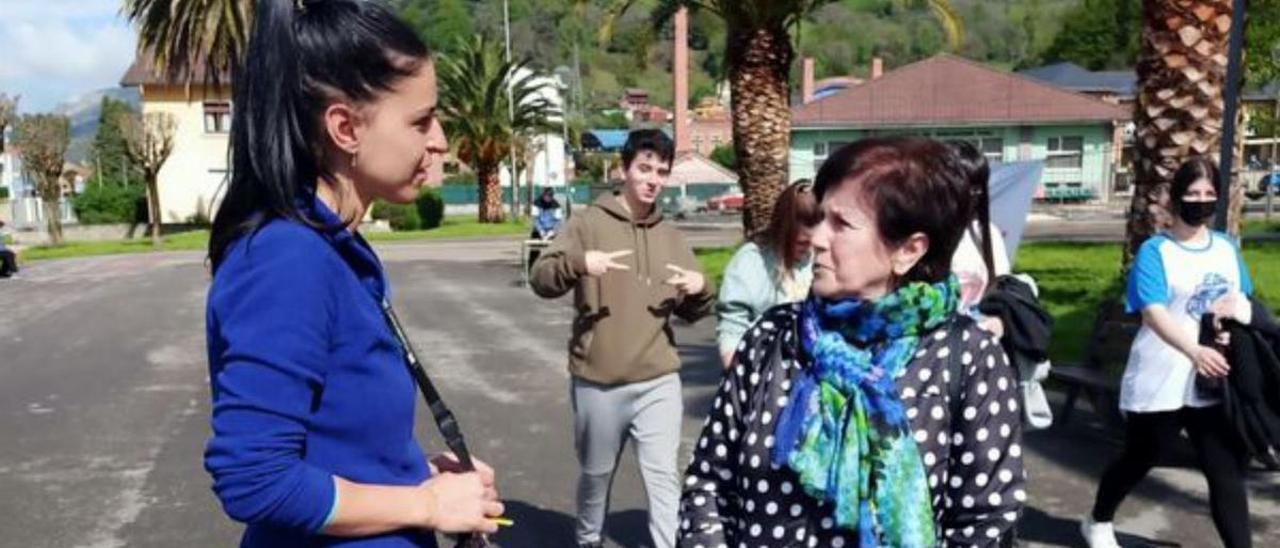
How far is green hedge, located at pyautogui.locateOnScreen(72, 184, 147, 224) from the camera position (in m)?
45.8

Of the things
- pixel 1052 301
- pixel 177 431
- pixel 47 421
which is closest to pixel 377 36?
pixel 177 431

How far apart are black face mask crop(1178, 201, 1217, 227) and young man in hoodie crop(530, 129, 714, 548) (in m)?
1.93

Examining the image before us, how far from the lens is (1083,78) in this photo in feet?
230

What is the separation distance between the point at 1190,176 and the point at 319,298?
378cm

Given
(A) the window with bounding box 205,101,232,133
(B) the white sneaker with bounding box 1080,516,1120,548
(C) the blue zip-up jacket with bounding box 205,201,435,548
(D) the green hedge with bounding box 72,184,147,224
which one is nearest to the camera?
(C) the blue zip-up jacket with bounding box 205,201,435,548

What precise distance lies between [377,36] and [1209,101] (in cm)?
823

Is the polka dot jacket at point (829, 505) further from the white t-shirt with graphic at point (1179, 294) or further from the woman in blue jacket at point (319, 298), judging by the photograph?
the white t-shirt with graphic at point (1179, 294)

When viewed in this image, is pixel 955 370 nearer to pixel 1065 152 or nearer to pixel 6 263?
pixel 6 263

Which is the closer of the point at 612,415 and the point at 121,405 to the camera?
the point at 612,415

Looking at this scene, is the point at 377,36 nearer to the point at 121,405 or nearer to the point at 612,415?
the point at 612,415

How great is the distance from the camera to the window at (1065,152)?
52.7 meters

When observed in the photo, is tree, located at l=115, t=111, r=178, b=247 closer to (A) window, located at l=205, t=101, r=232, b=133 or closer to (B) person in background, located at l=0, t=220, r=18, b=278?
(A) window, located at l=205, t=101, r=232, b=133

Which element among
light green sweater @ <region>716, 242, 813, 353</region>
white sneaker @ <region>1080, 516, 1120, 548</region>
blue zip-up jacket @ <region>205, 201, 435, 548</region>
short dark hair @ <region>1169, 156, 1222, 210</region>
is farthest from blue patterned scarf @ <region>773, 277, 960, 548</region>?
white sneaker @ <region>1080, 516, 1120, 548</region>

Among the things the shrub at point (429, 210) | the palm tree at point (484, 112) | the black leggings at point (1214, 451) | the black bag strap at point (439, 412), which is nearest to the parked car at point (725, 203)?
the palm tree at point (484, 112)
